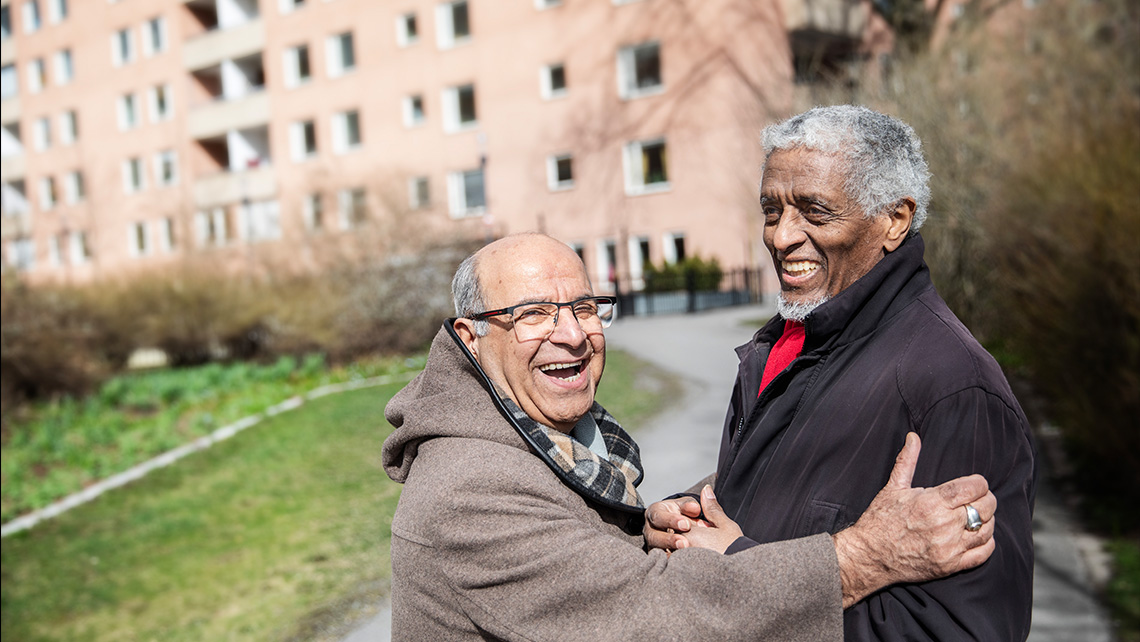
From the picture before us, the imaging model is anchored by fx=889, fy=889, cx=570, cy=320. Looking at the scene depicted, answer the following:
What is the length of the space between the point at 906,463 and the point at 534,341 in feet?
3.09

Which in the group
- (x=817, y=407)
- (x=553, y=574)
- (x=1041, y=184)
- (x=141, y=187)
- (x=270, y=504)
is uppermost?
(x=141, y=187)

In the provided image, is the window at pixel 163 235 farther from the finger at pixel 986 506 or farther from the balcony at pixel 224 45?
the finger at pixel 986 506

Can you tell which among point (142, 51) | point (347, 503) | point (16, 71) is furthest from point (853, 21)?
point (16, 71)

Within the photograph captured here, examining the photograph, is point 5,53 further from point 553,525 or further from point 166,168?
point 166,168

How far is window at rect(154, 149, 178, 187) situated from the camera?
39.3 m

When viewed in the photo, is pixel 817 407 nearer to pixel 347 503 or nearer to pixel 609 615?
pixel 609 615

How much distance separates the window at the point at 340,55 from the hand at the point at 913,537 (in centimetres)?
3351

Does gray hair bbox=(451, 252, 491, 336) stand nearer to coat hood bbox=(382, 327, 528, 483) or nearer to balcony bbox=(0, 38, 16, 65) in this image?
coat hood bbox=(382, 327, 528, 483)

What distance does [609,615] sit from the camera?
1.77 metres

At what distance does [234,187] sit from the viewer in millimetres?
36312

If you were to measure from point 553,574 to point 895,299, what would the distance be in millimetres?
1035

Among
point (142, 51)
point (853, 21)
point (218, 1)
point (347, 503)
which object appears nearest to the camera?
point (347, 503)

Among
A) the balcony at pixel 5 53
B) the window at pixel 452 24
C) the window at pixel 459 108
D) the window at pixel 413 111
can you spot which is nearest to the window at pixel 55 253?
the window at pixel 413 111

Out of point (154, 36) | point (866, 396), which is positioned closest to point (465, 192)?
point (154, 36)
